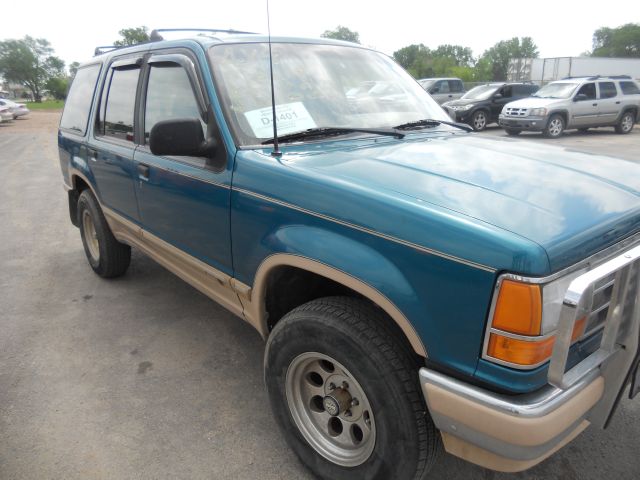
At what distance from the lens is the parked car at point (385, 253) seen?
148 centimetres

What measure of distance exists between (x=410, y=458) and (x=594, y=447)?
3.94ft

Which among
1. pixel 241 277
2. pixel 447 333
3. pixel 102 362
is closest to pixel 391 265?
pixel 447 333

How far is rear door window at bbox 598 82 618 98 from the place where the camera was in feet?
49.5

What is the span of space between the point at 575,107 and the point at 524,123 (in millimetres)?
1759

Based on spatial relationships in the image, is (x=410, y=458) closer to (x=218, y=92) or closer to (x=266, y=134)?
(x=266, y=134)

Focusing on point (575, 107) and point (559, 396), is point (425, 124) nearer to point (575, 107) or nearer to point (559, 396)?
point (559, 396)

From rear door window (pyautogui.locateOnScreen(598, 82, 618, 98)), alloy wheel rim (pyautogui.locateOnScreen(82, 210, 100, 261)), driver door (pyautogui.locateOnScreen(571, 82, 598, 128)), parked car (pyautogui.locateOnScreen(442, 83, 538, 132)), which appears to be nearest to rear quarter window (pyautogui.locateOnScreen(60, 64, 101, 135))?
alloy wheel rim (pyautogui.locateOnScreen(82, 210, 100, 261))

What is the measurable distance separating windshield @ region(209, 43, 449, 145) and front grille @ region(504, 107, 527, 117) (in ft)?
41.1

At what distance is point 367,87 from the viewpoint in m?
2.99

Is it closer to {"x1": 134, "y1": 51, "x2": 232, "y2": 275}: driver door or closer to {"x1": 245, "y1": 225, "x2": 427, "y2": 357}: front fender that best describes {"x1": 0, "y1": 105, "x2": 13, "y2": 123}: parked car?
{"x1": 134, "y1": 51, "x2": 232, "y2": 275}: driver door

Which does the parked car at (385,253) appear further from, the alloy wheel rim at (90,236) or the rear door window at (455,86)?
the rear door window at (455,86)

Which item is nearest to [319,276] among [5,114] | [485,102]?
[485,102]

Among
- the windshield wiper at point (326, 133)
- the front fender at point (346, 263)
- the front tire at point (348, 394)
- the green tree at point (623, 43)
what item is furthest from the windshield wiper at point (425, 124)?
→ the green tree at point (623, 43)

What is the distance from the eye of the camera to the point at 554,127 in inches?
566
